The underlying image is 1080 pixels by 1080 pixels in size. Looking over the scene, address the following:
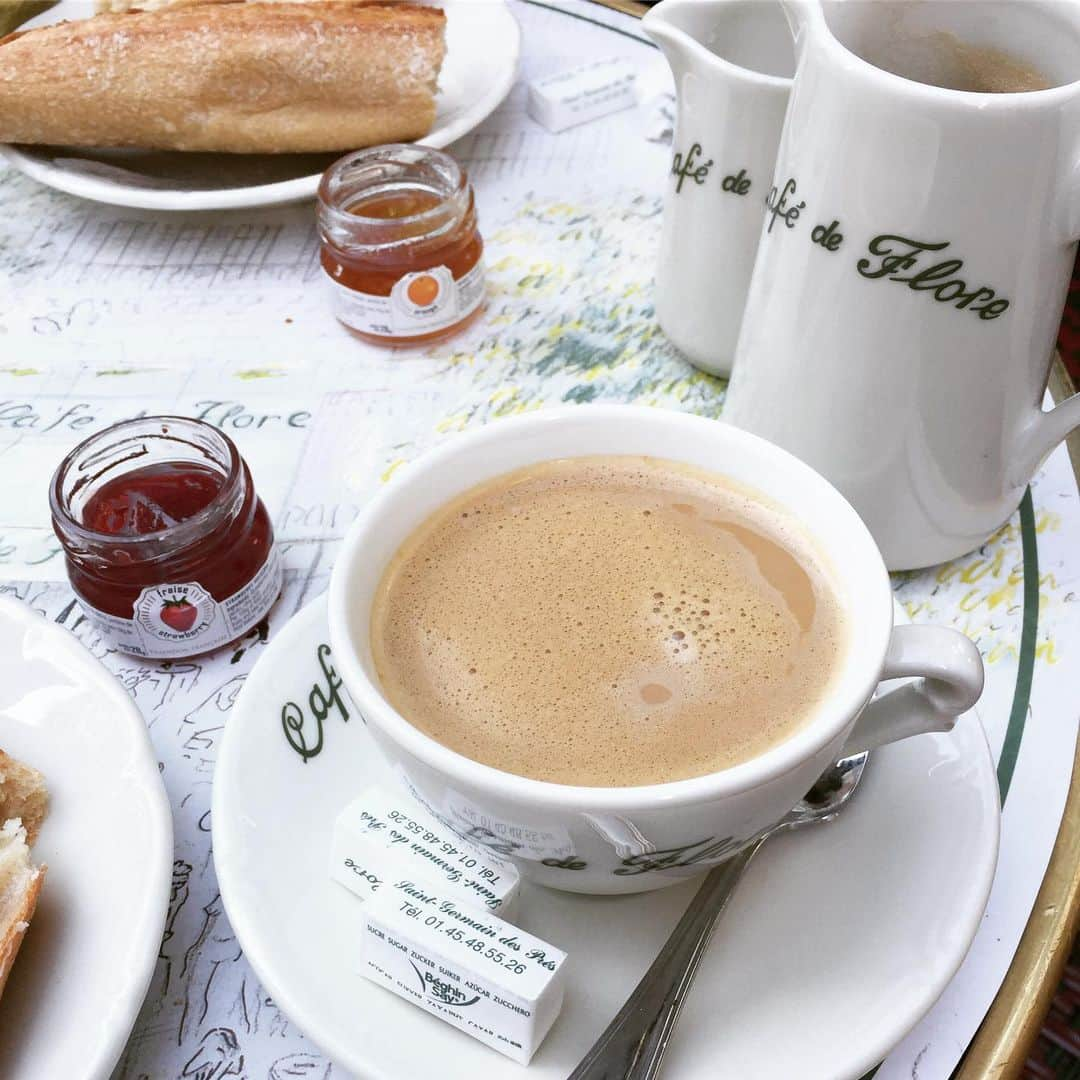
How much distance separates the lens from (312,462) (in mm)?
970

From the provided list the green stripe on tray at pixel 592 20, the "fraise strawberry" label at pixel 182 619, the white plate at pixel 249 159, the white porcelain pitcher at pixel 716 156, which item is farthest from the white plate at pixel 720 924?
the green stripe on tray at pixel 592 20

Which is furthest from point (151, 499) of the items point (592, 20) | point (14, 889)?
point (592, 20)

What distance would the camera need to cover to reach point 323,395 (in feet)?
3.37

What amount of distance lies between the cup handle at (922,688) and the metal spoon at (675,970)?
2.1 inches

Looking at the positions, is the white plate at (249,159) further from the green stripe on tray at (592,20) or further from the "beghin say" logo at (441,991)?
the "beghin say" logo at (441,991)

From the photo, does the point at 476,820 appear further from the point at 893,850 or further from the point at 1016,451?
the point at 1016,451

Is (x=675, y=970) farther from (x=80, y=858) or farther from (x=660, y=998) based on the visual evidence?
(x=80, y=858)

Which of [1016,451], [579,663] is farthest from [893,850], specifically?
[1016,451]

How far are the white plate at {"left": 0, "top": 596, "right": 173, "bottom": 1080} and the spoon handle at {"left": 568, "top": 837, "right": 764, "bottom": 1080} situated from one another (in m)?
0.23

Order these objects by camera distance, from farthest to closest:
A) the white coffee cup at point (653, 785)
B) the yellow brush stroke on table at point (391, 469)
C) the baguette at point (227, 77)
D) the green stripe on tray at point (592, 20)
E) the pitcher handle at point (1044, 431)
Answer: the green stripe on tray at point (592, 20) < the baguette at point (227, 77) < the yellow brush stroke on table at point (391, 469) < the pitcher handle at point (1044, 431) < the white coffee cup at point (653, 785)

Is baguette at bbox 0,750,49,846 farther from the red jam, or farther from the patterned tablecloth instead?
the red jam

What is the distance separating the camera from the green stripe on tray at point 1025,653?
737 millimetres

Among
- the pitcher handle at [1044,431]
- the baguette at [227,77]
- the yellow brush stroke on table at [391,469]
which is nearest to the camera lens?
the pitcher handle at [1044,431]

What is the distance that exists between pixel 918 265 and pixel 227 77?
765 millimetres
